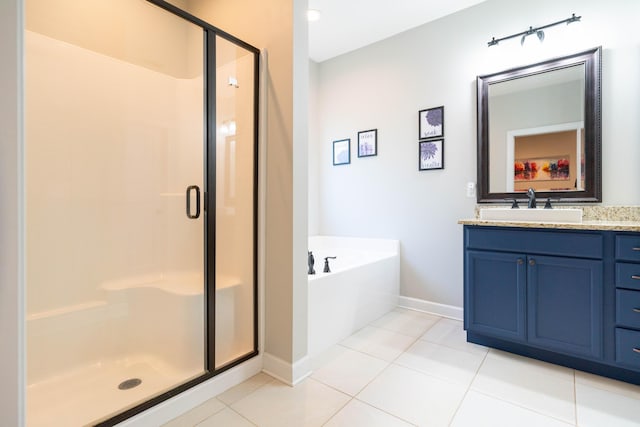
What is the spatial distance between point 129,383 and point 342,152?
2753 millimetres

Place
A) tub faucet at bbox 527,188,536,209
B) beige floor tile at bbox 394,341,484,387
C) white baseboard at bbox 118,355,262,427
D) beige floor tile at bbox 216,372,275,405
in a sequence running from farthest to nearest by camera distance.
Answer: tub faucet at bbox 527,188,536,209, beige floor tile at bbox 394,341,484,387, beige floor tile at bbox 216,372,275,405, white baseboard at bbox 118,355,262,427

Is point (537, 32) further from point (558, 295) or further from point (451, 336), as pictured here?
point (451, 336)

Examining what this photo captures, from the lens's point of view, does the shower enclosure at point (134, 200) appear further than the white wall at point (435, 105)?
No

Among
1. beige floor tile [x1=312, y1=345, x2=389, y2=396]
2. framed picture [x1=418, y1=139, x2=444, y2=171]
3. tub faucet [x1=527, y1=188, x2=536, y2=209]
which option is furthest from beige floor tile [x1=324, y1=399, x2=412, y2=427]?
framed picture [x1=418, y1=139, x2=444, y2=171]

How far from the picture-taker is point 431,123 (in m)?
2.83

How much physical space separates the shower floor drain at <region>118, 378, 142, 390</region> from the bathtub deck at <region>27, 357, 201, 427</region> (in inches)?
0.8

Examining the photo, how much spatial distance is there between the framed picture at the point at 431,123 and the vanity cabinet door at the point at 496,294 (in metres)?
1.18

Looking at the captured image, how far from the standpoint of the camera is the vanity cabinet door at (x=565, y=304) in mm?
1775

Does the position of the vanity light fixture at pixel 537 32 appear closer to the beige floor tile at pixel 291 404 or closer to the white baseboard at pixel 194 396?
the beige floor tile at pixel 291 404

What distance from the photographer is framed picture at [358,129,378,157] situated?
3.20 meters

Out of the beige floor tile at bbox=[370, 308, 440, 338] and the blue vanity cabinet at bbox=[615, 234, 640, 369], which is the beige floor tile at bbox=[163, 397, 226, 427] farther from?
the blue vanity cabinet at bbox=[615, 234, 640, 369]

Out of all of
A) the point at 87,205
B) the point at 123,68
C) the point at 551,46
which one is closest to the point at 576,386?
the point at 551,46

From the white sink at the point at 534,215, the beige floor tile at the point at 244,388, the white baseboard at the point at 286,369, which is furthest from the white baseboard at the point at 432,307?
the beige floor tile at the point at 244,388

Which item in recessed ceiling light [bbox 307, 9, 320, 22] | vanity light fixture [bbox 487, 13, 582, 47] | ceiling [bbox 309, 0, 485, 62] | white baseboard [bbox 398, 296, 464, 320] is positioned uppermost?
ceiling [bbox 309, 0, 485, 62]
